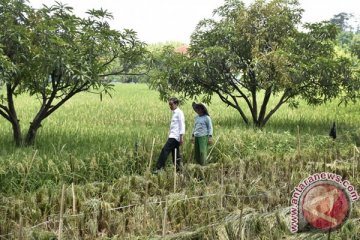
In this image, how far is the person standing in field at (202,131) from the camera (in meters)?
6.88

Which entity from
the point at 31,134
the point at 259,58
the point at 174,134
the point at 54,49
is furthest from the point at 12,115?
the point at 259,58

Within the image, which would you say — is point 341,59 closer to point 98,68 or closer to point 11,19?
point 98,68

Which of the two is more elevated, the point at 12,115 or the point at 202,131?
the point at 12,115

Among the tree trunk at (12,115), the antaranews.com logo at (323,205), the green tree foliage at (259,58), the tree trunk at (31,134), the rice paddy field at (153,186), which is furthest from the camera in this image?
the green tree foliage at (259,58)

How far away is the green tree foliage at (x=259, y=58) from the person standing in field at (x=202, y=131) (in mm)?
3021

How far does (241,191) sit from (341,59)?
609cm

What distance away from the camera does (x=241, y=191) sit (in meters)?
5.23

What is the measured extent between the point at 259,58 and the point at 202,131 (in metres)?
3.66

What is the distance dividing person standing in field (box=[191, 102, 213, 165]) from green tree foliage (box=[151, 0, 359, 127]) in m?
3.02

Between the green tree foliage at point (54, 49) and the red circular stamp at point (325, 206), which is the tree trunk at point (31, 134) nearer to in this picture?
the green tree foliage at point (54, 49)

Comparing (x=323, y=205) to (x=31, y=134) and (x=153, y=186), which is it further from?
(x=31, y=134)

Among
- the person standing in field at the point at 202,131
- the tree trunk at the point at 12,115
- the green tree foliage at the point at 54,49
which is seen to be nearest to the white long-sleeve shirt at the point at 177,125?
the person standing in field at the point at 202,131

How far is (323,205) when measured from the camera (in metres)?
3.65

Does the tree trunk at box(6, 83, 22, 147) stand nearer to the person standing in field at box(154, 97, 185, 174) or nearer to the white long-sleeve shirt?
the person standing in field at box(154, 97, 185, 174)
